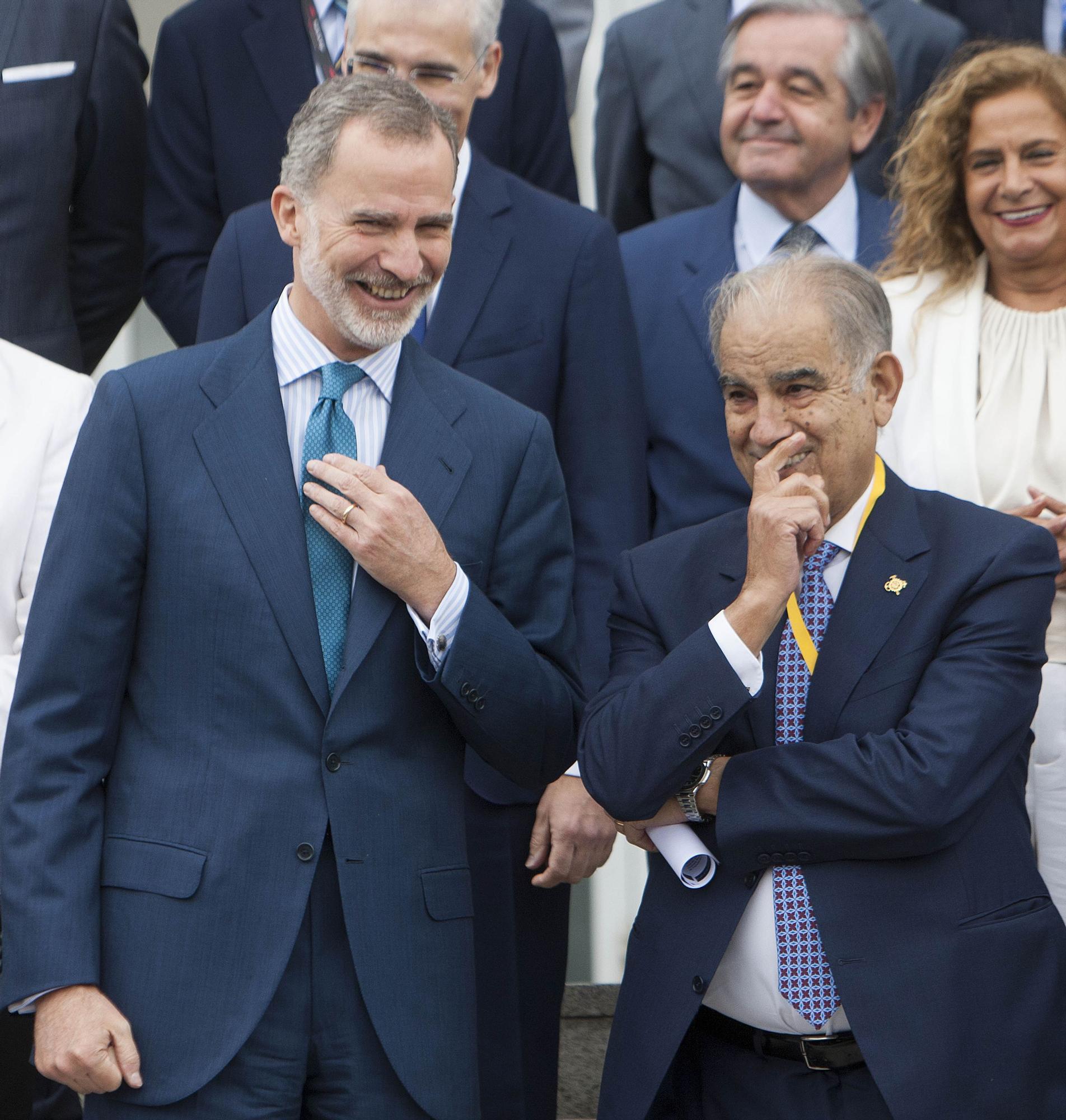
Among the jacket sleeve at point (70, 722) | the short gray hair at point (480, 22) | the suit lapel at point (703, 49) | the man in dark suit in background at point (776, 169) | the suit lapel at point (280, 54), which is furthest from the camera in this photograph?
the suit lapel at point (703, 49)

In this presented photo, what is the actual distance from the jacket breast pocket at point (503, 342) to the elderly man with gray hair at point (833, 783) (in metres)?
0.73

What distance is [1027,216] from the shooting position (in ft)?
12.6

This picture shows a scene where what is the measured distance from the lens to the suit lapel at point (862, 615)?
2.87 meters

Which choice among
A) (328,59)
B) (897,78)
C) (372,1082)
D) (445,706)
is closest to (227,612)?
(445,706)

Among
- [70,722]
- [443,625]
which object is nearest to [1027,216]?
[443,625]

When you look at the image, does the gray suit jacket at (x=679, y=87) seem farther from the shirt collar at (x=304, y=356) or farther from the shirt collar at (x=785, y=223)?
the shirt collar at (x=304, y=356)

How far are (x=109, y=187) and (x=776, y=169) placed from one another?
157 centimetres

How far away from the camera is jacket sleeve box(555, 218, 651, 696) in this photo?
11.8 ft

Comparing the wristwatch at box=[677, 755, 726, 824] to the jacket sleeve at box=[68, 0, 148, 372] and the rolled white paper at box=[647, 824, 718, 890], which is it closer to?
the rolled white paper at box=[647, 824, 718, 890]

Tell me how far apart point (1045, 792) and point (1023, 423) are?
2.48 feet

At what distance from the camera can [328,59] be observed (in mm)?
4328

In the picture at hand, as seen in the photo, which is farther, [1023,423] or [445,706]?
[1023,423]

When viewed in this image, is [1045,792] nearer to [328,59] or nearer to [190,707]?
[190,707]

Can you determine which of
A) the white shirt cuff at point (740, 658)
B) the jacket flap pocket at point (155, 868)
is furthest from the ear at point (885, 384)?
the jacket flap pocket at point (155, 868)
